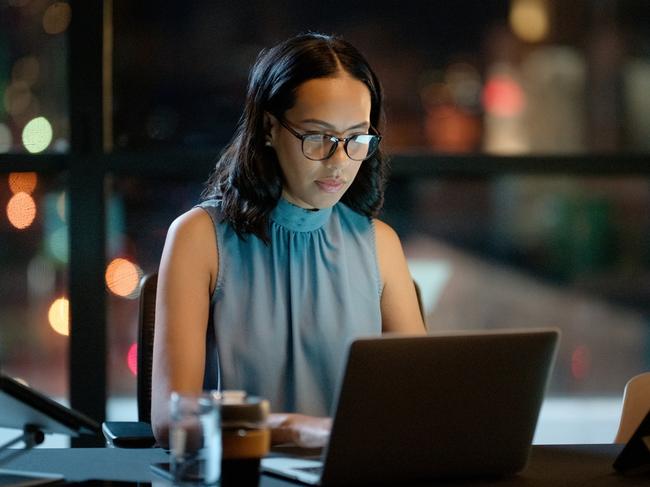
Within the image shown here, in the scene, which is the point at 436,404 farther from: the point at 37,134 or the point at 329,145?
the point at 37,134

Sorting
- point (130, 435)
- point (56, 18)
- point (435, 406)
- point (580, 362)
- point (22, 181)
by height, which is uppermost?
point (56, 18)

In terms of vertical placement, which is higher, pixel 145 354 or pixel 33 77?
pixel 33 77

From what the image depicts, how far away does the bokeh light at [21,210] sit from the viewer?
121 inches

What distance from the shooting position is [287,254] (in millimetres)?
2053

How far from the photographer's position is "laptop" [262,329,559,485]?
4.11 ft

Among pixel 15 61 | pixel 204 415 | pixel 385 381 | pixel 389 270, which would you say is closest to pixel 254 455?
pixel 204 415

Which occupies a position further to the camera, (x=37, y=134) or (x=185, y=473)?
(x=37, y=134)

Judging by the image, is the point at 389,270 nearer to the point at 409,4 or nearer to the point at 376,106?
the point at 376,106

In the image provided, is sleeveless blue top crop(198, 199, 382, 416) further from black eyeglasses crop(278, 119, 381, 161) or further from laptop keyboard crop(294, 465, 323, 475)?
laptop keyboard crop(294, 465, 323, 475)

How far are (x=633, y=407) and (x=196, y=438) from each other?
0.95 meters

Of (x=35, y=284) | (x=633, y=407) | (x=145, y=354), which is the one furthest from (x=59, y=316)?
(x=633, y=407)

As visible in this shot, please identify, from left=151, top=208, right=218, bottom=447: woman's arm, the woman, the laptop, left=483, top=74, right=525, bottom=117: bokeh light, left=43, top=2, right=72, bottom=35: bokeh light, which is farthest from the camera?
left=483, top=74, right=525, bottom=117: bokeh light

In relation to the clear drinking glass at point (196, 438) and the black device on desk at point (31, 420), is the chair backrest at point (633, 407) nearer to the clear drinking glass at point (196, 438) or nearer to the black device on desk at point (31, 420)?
the clear drinking glass at point (196, 438)

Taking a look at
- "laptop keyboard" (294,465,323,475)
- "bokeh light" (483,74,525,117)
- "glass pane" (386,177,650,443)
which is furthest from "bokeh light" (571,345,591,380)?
"laptop keyboard" (294,465,323,475)
